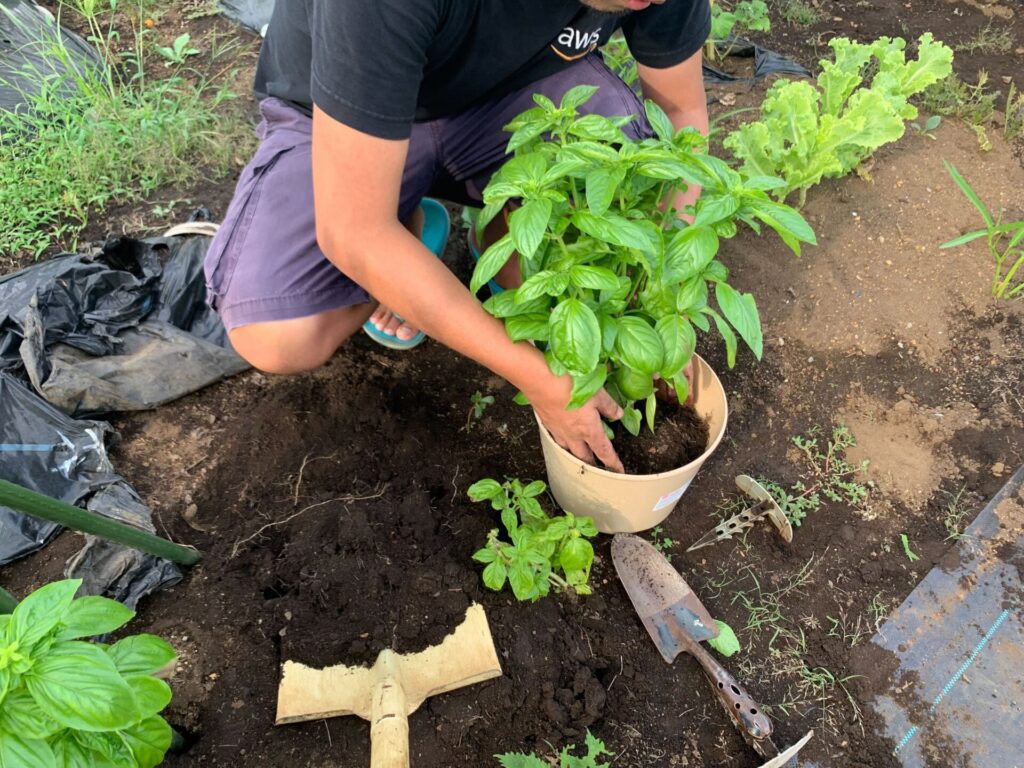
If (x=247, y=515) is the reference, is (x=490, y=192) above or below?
above

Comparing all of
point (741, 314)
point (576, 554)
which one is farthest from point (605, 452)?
point (741, 314)

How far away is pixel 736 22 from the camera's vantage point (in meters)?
3.28

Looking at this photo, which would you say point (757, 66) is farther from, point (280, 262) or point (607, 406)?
point (280, 262)

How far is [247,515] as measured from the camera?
73.1 inches

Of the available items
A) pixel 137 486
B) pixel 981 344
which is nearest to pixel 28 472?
pixel 137 486

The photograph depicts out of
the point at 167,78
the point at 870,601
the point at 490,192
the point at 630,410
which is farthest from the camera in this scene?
the point at 167,78

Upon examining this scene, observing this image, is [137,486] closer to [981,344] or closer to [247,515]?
[247,515]

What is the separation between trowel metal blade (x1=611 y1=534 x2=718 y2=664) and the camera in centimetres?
166

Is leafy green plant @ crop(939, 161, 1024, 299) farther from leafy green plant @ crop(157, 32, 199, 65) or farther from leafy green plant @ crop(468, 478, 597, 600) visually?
leafy green plant @ crop(157, 32, 199, 65)

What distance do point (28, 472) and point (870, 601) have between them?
2228 mm

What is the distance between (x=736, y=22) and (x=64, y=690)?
11.7ft

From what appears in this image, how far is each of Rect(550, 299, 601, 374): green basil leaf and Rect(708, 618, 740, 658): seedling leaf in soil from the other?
844 mm

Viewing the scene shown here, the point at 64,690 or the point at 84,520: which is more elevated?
the point at 64,690

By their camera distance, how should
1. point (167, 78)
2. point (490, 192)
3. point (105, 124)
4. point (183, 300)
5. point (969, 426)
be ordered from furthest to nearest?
point (167, 78) < point (105, 124) < point (183, 300) < point (969, 426) < point (490, 192)
